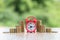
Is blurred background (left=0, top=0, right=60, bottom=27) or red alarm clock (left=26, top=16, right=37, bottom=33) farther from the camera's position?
blurred background (left=0, top=0, right=60, bottom=27)

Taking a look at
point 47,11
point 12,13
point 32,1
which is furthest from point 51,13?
point 12,13

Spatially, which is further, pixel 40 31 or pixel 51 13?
pixel 51 13

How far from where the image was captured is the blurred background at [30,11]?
530cm

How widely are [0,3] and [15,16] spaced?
0.46 meters

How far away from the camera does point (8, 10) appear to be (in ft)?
17.4

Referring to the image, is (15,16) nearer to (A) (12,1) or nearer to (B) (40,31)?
(A) (12,1)

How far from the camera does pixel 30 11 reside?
17.8 feet

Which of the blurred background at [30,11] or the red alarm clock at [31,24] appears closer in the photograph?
the red alarm clock at [31,24]

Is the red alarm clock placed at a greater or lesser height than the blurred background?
lesser

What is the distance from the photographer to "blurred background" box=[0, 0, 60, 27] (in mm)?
5297

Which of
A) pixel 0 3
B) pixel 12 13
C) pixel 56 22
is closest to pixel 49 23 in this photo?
pixel 56 22

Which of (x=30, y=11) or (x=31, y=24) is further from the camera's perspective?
(x=30, y=11)

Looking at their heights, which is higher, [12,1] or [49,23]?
[12,1]

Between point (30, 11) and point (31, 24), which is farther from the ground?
point (30, 11)
